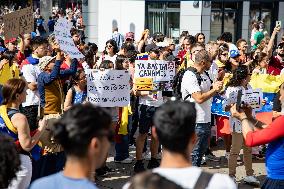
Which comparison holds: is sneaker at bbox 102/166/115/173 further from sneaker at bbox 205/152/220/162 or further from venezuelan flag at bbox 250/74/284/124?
venezuelan flag at bbox 250/74/284/124

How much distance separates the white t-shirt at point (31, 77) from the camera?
703 cm

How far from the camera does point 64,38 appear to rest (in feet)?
22.0

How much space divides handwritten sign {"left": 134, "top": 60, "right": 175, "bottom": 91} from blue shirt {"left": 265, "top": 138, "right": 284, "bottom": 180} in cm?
330

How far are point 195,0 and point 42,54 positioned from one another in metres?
14.7

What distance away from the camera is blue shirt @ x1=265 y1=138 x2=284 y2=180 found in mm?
3967

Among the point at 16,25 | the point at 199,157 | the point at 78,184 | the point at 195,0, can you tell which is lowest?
the point at 199,157

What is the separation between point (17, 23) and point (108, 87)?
9.78ft

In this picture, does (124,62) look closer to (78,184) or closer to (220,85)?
(220,85)

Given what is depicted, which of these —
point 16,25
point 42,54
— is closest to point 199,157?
point 42,54

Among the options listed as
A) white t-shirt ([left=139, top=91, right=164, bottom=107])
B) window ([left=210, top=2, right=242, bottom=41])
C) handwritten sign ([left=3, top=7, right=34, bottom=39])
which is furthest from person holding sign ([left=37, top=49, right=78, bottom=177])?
window ([left=210, top=2, right=242, bottom=41])

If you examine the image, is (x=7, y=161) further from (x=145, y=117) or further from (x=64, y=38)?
(x=145, y=117)

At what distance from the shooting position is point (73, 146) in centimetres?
271

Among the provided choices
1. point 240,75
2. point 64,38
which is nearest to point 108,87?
point 64,38

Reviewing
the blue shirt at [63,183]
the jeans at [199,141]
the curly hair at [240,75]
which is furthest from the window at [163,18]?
the blue shirt at [63,183]
